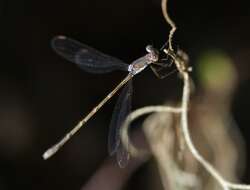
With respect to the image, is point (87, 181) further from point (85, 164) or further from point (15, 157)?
point (15, 157)

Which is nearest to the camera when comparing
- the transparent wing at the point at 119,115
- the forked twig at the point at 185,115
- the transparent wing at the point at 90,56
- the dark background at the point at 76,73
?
the forked twig at the point at 185,115

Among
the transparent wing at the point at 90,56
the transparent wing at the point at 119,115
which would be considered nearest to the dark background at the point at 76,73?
the transparent wing at the point at 90,56

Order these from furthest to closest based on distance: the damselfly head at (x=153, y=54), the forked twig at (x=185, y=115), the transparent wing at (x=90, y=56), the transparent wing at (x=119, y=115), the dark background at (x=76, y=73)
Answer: the dark background at (x=76, y=73), the transparent wing at (x=90, y=56), the transparent wing at (x=119, y=115), the damselfly head at (x=153, y=54), the forked twig at (x=185, y=115)

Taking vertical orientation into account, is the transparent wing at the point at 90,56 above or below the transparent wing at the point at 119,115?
above

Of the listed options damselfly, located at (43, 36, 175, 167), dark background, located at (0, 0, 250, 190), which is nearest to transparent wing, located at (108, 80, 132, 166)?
damselfly, located at (43, 36, 175, 167)

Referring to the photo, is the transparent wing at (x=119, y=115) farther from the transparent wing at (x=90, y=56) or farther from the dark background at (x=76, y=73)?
the dark background at (x=76, y=73)

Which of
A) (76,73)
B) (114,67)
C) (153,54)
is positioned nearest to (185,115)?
(153,54)

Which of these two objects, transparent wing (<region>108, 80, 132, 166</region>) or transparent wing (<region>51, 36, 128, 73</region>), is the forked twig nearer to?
transparent wing (<region>108, 80, 132, 166</region>)

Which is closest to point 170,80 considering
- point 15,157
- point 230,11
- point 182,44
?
point 182,44
